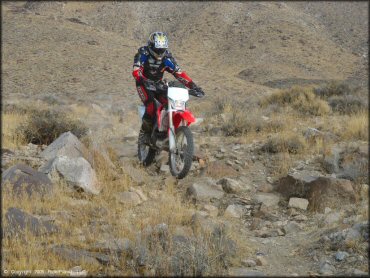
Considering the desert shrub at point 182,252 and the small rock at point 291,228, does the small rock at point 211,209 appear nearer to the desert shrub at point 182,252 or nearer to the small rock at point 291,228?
the small rock at point 291,228

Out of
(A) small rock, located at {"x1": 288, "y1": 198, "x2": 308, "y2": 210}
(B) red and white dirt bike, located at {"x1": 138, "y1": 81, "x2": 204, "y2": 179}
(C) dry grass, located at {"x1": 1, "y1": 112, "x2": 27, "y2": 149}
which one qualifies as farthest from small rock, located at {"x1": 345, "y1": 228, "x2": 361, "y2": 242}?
(C) dry grass, located at {"x1": 1, "y1": 112, "x2": 27, "y2": 149}

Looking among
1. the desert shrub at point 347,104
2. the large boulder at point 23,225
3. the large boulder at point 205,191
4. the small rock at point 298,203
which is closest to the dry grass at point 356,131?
the desert shrub at point 347,104

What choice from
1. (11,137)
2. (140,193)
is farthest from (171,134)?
(11,137)

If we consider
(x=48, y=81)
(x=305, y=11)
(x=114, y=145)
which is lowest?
(x=48, y=81)

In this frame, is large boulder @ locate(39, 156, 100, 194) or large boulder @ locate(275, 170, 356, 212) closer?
large boulder @ locate(275, 170, 356, 212)

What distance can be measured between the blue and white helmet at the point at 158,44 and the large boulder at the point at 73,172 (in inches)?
96.3

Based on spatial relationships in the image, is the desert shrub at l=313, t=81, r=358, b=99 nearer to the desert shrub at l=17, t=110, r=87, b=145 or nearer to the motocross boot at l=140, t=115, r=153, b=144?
the motocross boot at l=140, t=115, r=153, b=144

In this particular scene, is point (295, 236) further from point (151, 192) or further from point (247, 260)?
point (151, 192)

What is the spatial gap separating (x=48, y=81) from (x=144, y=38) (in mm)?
19780

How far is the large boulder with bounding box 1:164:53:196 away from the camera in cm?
560

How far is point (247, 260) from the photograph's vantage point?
165 inches

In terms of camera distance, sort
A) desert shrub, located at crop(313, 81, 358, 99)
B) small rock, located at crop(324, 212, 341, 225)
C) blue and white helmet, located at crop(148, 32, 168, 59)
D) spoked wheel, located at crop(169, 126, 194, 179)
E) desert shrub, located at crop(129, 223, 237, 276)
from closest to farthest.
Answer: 1. desert shrub, located at crop(129, 223, 237, 276)
2. small rock, located at crop(324, 212, 341, 225)
3. spoked wheel, located at crop(169, 126, 194, 179)
4. blue and white helmet, located at crop(148, 32, 168, 59)
5. desert shrub, located at crop(313, 81, 358, 99)

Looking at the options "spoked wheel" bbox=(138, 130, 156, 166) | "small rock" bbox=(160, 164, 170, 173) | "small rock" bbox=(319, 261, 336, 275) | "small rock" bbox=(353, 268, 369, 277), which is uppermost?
"small rock" bbox=(353, 268, 369, 277)

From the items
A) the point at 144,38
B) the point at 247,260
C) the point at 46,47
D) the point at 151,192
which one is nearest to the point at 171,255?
the point at 247,260
